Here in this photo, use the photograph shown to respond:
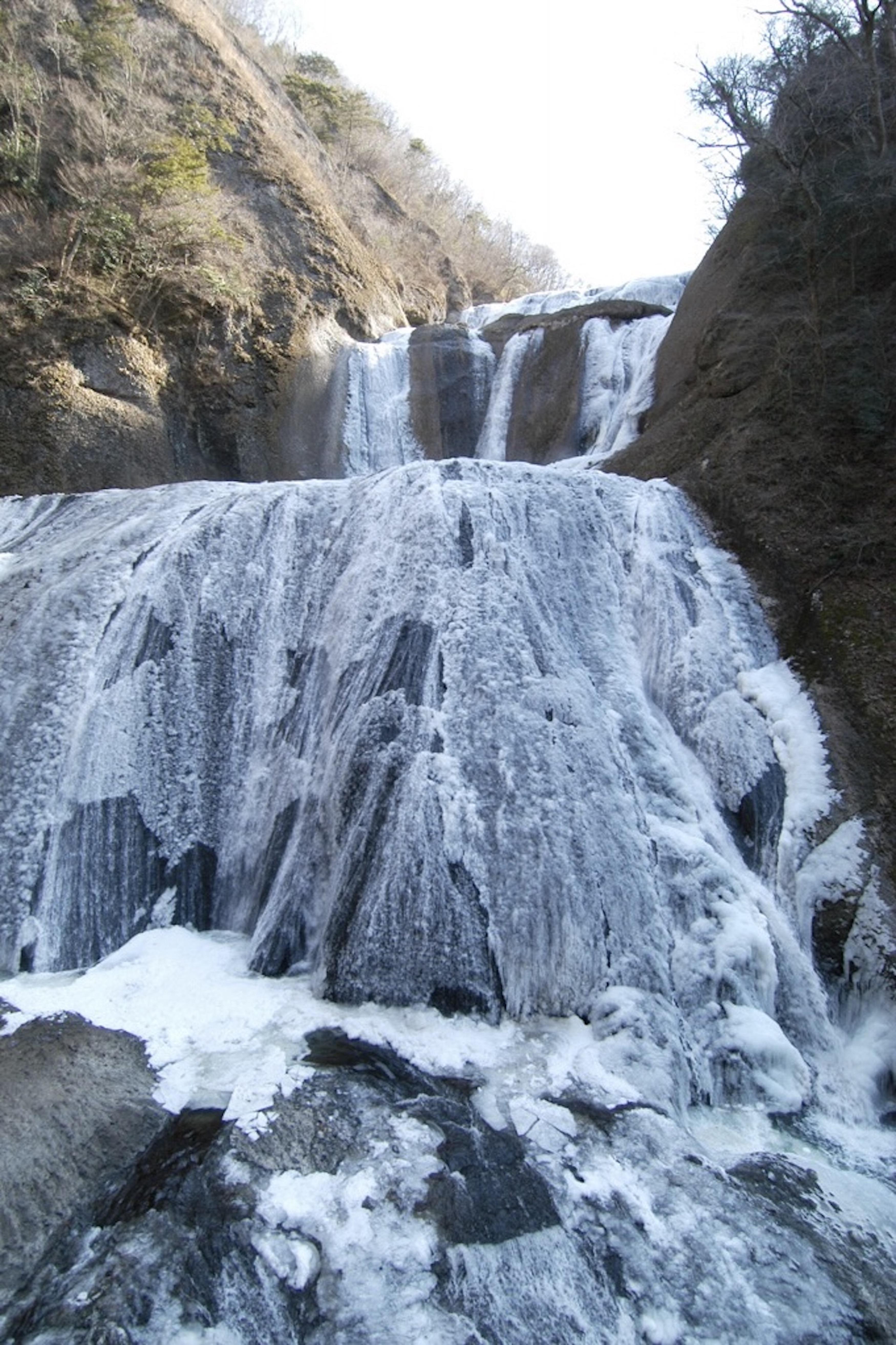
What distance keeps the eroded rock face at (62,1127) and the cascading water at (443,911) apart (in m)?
0.13

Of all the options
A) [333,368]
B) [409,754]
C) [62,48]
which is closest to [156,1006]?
[409,754]

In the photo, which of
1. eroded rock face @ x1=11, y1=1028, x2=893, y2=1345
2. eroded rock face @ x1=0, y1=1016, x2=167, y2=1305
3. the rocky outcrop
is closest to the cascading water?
eroded rock face @ x1=11, y1=1028, x2=893, y2=1345

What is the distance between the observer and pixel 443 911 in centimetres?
425

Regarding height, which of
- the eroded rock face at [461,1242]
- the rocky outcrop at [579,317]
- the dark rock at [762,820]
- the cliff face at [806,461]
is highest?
the rocky outcrop at [579,317]

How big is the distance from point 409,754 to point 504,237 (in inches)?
1211

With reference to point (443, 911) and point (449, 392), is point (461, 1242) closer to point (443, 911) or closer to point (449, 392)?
point (443, 911)

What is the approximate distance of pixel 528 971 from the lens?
4129mm

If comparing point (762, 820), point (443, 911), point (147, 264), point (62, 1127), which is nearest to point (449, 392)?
point (147, 264)

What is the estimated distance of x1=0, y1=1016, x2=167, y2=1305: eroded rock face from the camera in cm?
277

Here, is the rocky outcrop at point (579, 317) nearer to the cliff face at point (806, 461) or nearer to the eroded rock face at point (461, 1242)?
the cliff face at point (806, 461)

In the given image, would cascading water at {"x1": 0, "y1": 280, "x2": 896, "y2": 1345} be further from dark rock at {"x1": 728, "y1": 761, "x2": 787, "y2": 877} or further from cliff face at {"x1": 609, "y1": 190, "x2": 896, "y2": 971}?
cliff face at {"x1": 609, "y1": 190, "x2": 896, "y2": 971}

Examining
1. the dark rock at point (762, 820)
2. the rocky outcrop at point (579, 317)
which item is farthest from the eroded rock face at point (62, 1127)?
the rocky outcrop at point (579, 317)

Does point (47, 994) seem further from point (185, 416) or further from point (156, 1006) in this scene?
point (185, 416)

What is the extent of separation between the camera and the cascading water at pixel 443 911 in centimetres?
270
